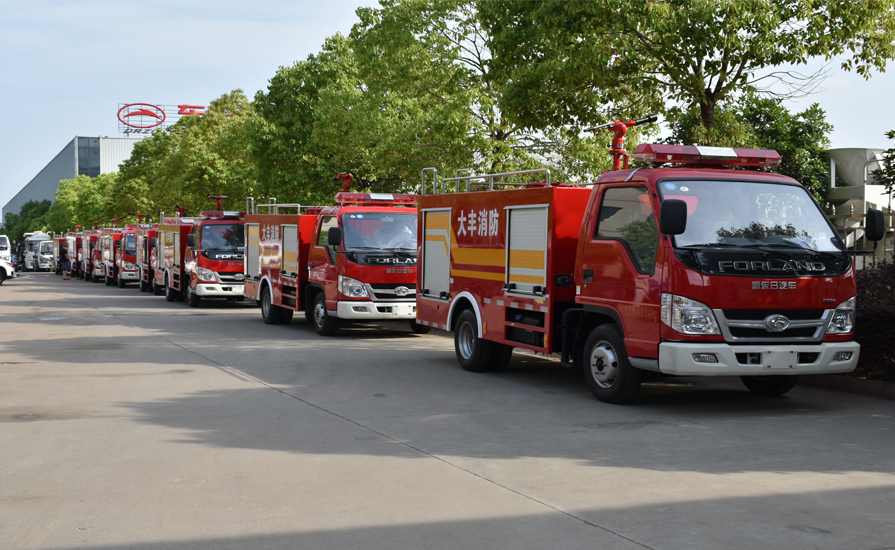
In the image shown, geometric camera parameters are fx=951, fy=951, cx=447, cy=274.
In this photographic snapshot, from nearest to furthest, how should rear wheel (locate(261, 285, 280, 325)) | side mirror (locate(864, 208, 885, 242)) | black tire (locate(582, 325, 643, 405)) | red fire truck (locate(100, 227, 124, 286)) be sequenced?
side mirror (locate(864, 208, 885, 242))
black tire (locate(582, 325, 643, 405))
rear wheel (locate(261, 285, 280, 325))
red fire truck (locate(100, 227, 124, 286))

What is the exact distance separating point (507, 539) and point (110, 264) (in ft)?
138

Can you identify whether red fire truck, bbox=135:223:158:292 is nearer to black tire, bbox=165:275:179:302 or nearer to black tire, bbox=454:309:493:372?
black tire, bbox=165:275:179:302

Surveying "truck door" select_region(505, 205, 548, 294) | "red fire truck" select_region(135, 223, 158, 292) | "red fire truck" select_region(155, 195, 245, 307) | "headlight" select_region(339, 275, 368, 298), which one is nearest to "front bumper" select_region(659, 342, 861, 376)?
"truck door" select_region(505, 205, 548, 294)

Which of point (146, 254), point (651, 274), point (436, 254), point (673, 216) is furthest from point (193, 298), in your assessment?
point (673, 216)

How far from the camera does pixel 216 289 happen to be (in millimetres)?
25703

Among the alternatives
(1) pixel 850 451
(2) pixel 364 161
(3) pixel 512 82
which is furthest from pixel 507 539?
(2) pixel 364 161

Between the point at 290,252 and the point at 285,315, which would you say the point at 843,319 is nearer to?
the point at 290,252

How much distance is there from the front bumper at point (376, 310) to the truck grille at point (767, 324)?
8343mm

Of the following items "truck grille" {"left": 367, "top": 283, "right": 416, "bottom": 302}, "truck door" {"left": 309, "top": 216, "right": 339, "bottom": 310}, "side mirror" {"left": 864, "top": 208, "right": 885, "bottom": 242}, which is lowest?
"truck grille" {"left": 367, "top": 283, "right": 416, "bottom": 302}

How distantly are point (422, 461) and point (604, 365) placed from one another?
10.8ft

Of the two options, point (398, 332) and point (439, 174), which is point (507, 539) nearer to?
point (398, 332)

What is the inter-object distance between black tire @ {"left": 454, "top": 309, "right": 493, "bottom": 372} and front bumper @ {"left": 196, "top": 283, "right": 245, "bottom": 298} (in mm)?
13925

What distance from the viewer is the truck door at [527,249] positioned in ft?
35.9

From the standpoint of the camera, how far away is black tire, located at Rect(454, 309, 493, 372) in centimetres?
→ 1247
